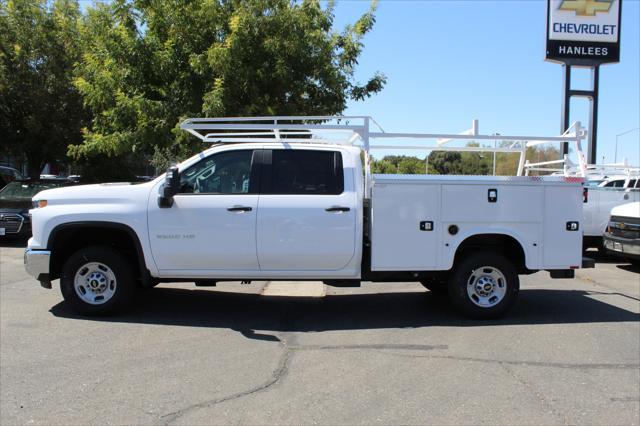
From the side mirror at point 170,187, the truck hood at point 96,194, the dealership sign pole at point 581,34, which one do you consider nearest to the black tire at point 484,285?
the side mirror at point 170,187

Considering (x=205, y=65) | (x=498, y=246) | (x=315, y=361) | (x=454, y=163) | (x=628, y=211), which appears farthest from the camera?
(x=205, y=65)

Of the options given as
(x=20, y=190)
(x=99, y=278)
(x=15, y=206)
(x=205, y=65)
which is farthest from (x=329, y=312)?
(x=20, y=190)

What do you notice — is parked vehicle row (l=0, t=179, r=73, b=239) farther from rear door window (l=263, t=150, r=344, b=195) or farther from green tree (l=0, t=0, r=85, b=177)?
rear door window (l=263, t=150, r=344, b=195)

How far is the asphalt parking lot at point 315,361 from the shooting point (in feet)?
13.4

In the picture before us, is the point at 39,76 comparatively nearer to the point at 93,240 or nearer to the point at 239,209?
the point at 93,240

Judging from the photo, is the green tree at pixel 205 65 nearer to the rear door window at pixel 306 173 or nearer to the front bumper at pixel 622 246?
the rear door window at pixel 306 173

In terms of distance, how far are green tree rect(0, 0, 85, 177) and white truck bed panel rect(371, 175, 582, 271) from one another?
1377cm

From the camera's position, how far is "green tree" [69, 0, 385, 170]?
11.8m

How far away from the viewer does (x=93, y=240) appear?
676 cm

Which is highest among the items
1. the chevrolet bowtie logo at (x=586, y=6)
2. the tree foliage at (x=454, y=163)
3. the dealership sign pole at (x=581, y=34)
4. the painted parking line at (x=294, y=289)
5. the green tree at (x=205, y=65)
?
the chevrolet bowtie logo at (x=586, y=6)

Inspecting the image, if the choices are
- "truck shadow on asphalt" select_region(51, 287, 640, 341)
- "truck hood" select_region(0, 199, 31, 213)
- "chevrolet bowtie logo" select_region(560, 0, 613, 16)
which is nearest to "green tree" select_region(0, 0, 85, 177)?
"truck hood" select_region(0, 199, 31, 213)

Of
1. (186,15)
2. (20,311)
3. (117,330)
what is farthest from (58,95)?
(117,330)

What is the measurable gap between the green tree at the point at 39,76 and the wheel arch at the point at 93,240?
1174 centimetres

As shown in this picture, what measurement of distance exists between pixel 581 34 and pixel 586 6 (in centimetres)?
100
